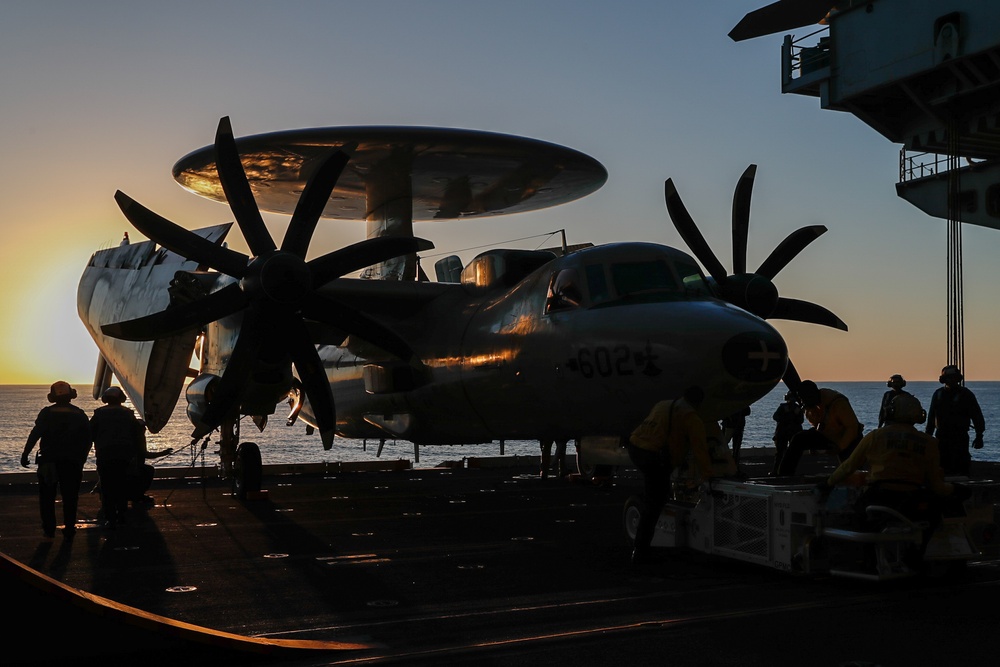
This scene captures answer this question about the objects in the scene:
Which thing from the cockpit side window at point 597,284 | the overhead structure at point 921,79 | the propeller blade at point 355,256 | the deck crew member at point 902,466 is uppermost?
the overhead structure at point 921,79

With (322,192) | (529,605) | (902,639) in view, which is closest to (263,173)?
(322,192)

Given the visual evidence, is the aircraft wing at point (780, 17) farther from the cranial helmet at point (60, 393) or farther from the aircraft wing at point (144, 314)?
the cranial helmet at point (60, 393)

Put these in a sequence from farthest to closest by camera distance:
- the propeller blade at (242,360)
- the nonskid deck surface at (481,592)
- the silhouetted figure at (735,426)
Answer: the silhouetted figure at (735,426), the propeller blade at (242,360), the nonskid deck surface at (481,592)

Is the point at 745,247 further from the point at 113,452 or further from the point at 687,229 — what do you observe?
the point at 113,452

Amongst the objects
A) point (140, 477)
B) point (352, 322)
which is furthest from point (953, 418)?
point (140, 477)

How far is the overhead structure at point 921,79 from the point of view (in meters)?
27.3

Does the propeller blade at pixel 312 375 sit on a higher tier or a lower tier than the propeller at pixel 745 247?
lower

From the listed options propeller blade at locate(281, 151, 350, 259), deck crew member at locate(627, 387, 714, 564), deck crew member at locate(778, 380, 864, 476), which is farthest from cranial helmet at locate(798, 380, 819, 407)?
propeller blade at locate(281, 151, 350, 259)

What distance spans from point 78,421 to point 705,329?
8478 millimetres

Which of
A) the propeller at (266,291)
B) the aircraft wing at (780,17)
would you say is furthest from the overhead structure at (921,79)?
the propeller at (266,291)

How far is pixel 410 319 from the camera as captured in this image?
18453 millimetres

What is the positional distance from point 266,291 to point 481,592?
8107 mm

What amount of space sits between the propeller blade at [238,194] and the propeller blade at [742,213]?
8.91 metres

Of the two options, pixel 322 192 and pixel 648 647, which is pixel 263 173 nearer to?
pixel 322 192
